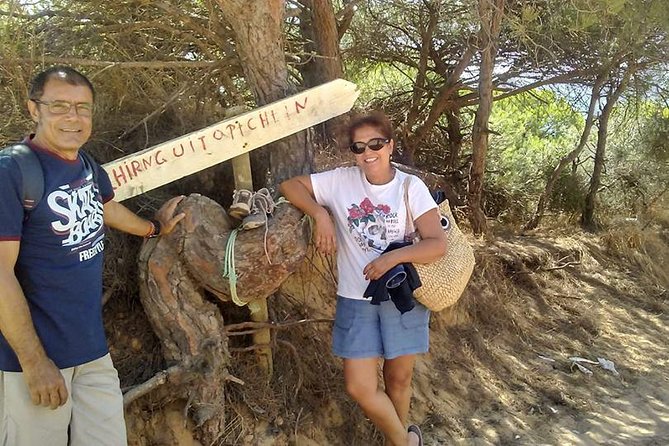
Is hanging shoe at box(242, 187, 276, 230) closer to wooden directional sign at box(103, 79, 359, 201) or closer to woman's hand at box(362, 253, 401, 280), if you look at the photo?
wooden directional sign at box(103, 79, 359, 201)

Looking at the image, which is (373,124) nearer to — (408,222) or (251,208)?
(408,222)

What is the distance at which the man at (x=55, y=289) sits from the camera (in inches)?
90.1

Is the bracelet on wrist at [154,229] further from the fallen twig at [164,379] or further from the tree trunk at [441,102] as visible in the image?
the tree trunk at [441,102]

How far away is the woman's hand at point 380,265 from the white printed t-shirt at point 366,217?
0.12m

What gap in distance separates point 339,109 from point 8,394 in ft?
7.35

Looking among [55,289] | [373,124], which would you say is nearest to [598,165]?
[373,124]

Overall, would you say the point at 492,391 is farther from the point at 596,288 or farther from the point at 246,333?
the point at 596,288

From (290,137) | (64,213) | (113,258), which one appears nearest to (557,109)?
(290,137)

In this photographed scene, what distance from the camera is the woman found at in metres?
3.36

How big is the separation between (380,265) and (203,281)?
97 cm

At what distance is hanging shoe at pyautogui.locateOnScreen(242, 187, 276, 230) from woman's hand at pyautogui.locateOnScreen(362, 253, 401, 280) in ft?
2.08

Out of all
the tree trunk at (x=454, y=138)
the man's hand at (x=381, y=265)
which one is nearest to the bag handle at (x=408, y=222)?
the man's hand at (x=381, y=265)

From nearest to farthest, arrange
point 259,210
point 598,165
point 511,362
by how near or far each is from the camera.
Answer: point 259,210
point 511,362
point 598,165

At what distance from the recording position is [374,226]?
11.0ft
